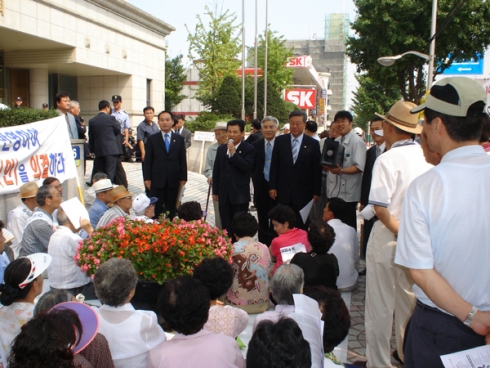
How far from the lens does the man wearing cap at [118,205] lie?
206 inches

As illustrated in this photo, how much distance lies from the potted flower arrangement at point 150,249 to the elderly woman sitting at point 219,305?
45cm

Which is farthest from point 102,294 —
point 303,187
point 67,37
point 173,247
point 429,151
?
point 67,37

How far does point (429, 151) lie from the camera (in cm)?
216

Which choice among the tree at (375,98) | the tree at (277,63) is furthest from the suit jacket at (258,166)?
the tree at (375,98)

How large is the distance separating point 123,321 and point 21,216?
2901 millimetres

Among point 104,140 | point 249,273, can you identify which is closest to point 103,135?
point 104,140

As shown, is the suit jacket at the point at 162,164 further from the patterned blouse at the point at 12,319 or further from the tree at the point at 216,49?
the tree at the point at 216,49

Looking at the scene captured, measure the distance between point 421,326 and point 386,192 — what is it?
1.34m

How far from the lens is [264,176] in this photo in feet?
23.5

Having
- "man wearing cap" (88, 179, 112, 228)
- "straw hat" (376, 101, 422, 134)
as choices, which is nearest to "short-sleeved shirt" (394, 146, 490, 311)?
"straw hat" (376, 101, 422, 134)

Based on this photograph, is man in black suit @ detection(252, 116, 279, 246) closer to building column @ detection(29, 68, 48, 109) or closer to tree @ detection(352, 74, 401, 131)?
building column @ detection(29, 68, 48, 109)

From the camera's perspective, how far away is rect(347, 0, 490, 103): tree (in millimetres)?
21281

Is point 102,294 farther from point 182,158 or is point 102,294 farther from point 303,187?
point 182,158

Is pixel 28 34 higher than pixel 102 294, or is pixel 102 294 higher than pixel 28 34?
pixel 28 34
